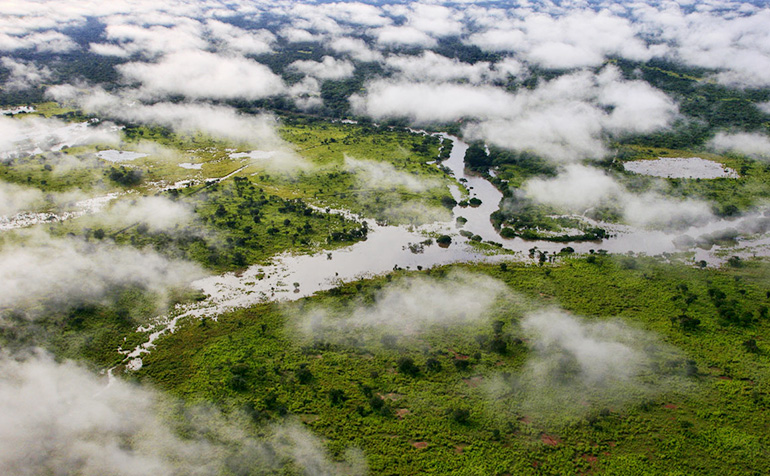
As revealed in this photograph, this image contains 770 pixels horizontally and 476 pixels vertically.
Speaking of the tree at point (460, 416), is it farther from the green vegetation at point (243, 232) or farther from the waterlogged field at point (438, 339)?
the green vegetation at point (243, 232)

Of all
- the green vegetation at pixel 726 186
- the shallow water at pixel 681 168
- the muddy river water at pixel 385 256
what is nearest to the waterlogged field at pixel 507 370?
the muddy river water at pixel 385 256

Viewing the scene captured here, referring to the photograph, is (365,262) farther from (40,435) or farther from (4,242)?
(4,242)

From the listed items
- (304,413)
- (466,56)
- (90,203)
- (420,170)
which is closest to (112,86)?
(90,203)

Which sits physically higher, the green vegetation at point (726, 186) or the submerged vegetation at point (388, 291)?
the green vegetation at point (726, 186)

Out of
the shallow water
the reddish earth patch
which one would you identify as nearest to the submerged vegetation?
the reddish earth patch

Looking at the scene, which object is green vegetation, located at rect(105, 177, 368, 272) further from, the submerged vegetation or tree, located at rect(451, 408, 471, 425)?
tree, located at rect(451, 408, 471, 425)
